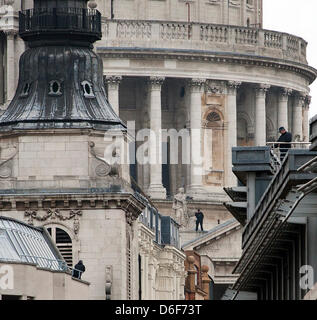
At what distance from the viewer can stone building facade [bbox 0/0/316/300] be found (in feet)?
588

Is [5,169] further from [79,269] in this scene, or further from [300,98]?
[300,98]

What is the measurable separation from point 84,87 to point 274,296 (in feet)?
90.7

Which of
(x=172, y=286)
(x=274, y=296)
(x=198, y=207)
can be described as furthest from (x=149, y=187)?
(x=274, y=296)

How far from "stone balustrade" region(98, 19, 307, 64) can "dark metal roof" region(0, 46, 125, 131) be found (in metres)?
81.6

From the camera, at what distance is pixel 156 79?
180250 millimetres

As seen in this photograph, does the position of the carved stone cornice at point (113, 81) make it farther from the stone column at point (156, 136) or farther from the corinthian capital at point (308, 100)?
the corinthian capital at point (308, 100)

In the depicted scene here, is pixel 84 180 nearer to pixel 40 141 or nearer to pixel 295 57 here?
pixel 40 141

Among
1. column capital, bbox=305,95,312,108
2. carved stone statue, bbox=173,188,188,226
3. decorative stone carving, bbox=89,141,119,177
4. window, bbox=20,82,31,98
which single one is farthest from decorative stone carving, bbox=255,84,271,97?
decorative stone carving, bbox=89,141,119,177

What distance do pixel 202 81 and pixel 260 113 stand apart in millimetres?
6110

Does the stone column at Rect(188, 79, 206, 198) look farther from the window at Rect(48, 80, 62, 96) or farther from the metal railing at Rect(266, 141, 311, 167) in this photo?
the metal railing at Rect(266, 141, 311, 167)

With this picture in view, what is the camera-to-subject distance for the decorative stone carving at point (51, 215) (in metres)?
91.1

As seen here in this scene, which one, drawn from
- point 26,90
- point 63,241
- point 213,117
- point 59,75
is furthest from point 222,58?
point 63,241

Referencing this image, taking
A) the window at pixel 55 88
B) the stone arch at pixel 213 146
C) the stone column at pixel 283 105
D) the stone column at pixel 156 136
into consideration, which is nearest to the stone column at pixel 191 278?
the window at pixel 55 88
